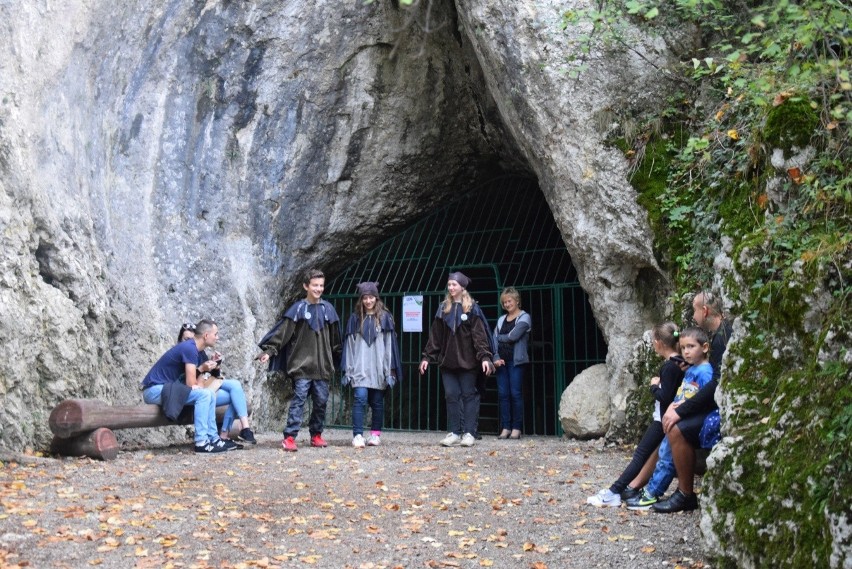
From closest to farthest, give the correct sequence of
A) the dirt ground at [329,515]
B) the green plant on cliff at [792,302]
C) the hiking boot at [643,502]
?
the green plant on cliff at [792,302] → the dirt ground at [329,515] → the hiking boot at [643,502]

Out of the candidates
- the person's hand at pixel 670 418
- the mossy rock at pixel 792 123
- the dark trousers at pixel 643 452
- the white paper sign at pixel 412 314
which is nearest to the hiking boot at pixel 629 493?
the dark trousers at pixel 643 452

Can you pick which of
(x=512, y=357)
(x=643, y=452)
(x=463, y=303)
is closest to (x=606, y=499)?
(x=643, y=452)

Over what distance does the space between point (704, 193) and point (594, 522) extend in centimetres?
346

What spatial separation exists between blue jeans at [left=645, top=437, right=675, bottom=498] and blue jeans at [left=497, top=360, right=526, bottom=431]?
3.97 meters

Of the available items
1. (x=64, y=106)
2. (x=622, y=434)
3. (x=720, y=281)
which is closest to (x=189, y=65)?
(x=64, y=106)

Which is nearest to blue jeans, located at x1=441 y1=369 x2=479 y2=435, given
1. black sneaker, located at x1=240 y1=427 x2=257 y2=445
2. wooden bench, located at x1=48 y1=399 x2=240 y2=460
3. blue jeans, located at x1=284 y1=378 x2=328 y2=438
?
blue jeans, located at x1=284 y1=378 x2=328 y2=438

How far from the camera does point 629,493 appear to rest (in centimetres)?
593

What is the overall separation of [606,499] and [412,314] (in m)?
5.88

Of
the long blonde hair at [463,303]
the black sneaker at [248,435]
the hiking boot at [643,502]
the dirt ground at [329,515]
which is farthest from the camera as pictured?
the long blonde hair at [463,303]

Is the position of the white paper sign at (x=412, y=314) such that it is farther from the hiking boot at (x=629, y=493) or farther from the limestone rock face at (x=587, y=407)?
the hiking boot at (x=629, y=493)

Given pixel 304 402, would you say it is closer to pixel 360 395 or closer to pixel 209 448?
pixel 360 395

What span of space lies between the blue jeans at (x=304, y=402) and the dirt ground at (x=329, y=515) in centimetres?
58

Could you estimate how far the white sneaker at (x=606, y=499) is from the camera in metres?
5.89

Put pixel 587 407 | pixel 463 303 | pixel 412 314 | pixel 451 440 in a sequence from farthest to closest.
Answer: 1. pixel 412 314
2. pixel 587 407
3. pixel 463 303
4. pixel 451 440
